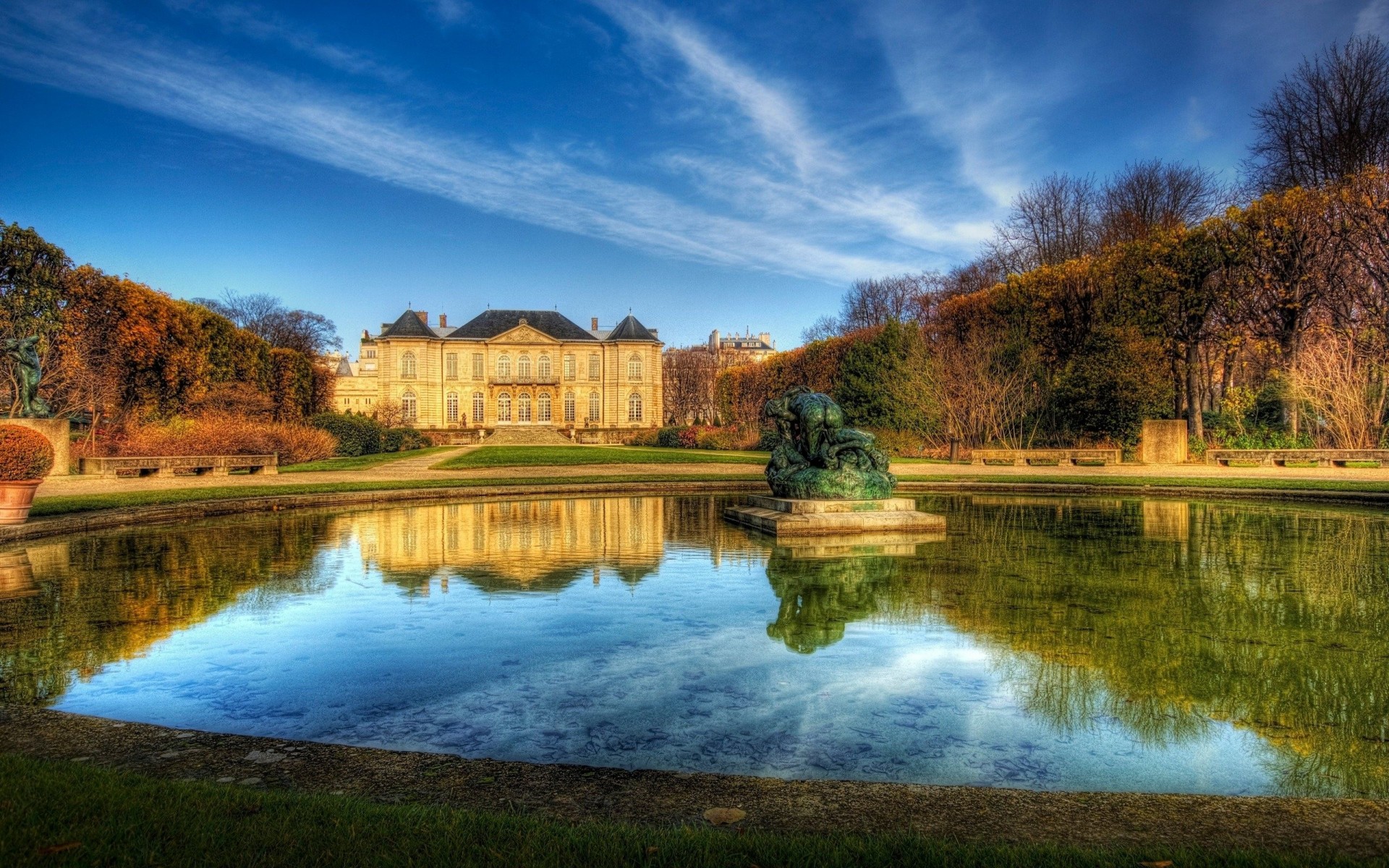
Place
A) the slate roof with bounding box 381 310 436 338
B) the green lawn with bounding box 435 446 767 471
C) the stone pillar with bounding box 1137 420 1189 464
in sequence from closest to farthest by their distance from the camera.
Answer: the stone pillar with bounding box 1137 420 1189 464 → the green lawn with bounding box 435 446 767 471 → the slate roof with bounding box 381 310 436 338

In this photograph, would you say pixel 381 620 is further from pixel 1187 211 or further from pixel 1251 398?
pixel 1187 211

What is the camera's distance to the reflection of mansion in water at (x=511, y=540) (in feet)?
26.9

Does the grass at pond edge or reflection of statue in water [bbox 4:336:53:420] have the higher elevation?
reflection of statue in water [bbox 4:336:53:420]

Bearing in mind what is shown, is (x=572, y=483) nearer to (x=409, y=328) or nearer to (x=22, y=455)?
(x=22, y=455)

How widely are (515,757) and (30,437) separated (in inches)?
415

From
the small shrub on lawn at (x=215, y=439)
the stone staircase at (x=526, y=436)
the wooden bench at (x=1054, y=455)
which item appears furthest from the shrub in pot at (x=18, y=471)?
the stone staircase at (x=526, y=436)

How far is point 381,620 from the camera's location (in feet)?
20.7

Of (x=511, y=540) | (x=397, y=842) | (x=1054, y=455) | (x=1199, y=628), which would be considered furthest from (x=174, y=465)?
(x=1054, y=455)

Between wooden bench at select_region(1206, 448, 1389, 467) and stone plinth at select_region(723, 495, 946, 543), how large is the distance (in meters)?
16.9

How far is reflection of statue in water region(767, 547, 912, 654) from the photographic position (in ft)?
19.6

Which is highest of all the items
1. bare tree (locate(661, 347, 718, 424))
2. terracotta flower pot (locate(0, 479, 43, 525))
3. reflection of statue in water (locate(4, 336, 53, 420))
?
bare tree (locate(661, 347, 718, 424))

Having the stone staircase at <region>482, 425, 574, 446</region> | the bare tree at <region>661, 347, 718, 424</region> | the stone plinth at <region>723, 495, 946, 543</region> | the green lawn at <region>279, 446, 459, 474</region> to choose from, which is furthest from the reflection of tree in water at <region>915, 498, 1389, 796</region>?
the bare tree at <region>661, 347, 718, 424</region>

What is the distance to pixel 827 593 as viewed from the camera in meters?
7.31

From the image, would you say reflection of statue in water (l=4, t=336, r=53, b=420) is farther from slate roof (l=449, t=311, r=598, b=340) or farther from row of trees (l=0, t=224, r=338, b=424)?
slate roof (l=449, t=311, r=598, b=340)
